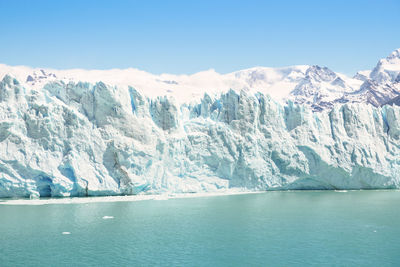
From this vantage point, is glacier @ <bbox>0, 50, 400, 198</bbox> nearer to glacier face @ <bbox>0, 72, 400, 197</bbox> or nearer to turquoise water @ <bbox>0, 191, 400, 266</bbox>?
glacier face @ <bbox>0, 72, 400, 197</bbox>

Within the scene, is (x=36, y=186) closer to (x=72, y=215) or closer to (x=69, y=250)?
(x=72, y=215)

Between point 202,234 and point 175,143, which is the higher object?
point 175,143

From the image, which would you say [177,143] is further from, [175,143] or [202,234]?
[202,234]

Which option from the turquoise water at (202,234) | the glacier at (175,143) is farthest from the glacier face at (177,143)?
the turquoise water at (202,234)

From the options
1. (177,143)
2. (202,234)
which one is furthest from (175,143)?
(202,234)

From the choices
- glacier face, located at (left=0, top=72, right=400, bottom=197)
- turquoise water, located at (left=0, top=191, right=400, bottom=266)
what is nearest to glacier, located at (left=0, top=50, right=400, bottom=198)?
glacier face, located at (left=0, top=72, right=400, bottom=197)

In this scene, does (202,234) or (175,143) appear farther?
(175,143)
